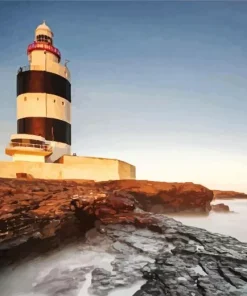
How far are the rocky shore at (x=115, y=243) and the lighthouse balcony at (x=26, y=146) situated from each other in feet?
19.0

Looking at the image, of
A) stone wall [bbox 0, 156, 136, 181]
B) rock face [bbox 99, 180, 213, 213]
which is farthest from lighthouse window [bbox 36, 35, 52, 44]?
rock face [bbox 99, 180, 213, 213]

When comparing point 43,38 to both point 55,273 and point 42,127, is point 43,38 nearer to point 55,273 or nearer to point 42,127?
point 42,127

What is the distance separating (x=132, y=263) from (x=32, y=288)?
249cm

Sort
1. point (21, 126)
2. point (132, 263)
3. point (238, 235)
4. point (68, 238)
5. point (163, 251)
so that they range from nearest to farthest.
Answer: point (132, 263)
point (163, 251)
point (68, 238)
point (238, 235)
point (21, 126)

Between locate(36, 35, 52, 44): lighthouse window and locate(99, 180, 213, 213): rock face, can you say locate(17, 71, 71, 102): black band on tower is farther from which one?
locate(99, 180, 213, 213): rock face

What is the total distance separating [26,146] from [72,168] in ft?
10.9

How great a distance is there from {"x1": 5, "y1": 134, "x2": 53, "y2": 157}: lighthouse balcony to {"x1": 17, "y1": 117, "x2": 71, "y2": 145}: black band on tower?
4.69 ft

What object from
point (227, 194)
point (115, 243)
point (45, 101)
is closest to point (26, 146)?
point (45, 101)

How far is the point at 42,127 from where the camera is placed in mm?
16781

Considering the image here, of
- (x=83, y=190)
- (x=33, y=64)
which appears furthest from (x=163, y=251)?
(x=33, y=64)

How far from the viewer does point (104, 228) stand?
8.57m

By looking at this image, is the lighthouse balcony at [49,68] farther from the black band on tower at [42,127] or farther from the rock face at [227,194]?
the rock face at [227,194]

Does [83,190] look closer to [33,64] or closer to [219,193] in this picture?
[33,64]

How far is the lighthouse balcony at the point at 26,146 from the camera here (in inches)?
578
